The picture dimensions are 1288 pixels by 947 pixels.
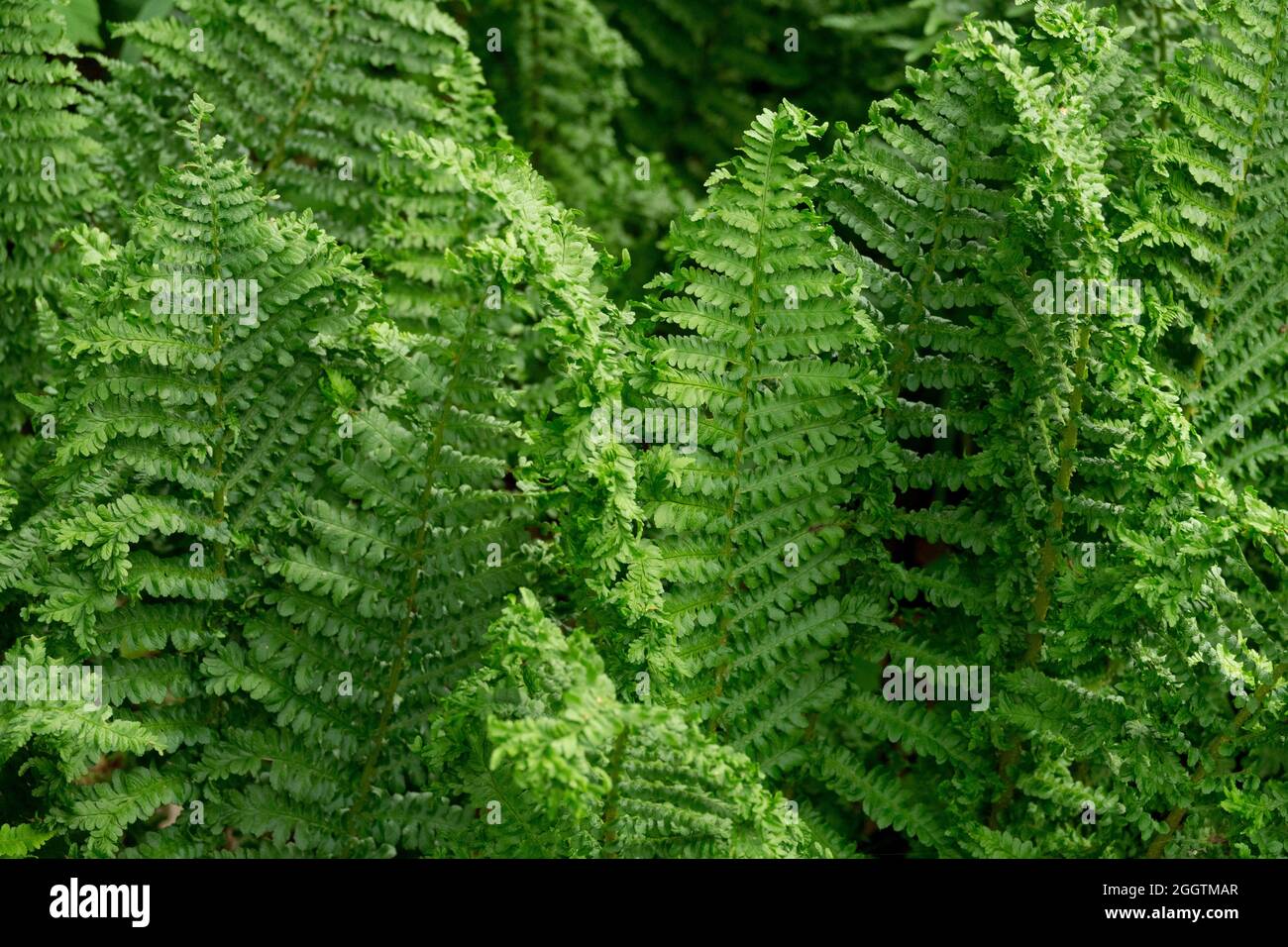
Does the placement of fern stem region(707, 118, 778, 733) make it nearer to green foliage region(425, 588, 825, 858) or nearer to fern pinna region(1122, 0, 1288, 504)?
green foliage region(425, 588, 825, 858)

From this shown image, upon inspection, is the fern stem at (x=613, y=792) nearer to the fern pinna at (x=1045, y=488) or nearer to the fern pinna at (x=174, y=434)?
the fern pinna at (x=1045, y=488)

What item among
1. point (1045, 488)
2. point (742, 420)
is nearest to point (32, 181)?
point (742, 420)

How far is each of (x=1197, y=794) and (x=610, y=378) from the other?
1143 millimetres

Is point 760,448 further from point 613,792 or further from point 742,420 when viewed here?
point 613,792

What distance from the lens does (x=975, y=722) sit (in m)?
2.04

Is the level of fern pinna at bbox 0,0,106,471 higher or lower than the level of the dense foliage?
higher

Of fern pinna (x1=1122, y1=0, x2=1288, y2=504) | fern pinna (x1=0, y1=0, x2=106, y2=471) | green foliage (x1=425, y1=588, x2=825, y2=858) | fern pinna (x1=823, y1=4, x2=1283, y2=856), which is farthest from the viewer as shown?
fern pinna (x1=0, y1=0, x2=106, y2=471)

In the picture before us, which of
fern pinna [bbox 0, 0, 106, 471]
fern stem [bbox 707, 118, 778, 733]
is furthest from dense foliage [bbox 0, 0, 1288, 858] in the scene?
fern pinna [bbox 0, 0, 106, 471]

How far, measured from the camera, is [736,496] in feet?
6.83

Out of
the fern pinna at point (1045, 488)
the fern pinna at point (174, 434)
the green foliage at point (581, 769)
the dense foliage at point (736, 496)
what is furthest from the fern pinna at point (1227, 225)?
the fern pinna at point (174, 434)

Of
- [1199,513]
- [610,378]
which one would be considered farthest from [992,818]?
[610,378]

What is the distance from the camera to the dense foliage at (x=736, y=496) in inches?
74.4

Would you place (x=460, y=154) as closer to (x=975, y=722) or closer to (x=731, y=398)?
(x=731, y=398)

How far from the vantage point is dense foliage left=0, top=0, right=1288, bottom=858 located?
1.89 meters
